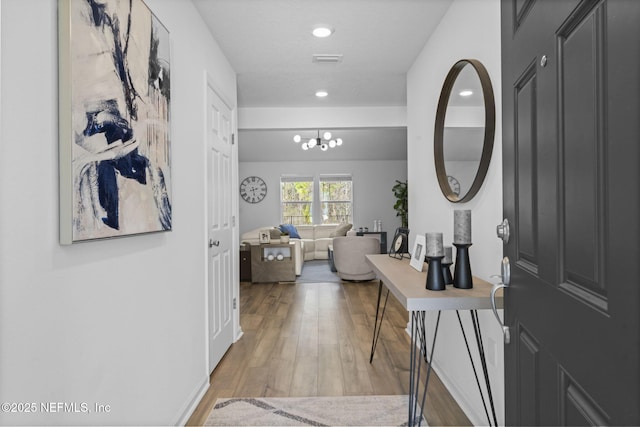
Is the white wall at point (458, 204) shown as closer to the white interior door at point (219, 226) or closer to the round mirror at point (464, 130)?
the round mirror at point (464, 130)

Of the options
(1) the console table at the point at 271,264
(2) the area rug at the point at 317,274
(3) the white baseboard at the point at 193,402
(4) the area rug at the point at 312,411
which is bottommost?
(4) the area rug at the point at 312,411

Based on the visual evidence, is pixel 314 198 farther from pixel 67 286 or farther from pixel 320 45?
pixel 67 286

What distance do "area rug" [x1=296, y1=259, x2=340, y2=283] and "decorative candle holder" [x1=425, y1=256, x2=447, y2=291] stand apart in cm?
488

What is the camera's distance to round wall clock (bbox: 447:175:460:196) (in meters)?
2.61

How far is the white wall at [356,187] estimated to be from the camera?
1032 centimetres

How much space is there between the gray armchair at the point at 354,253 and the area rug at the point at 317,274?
33 centimetres

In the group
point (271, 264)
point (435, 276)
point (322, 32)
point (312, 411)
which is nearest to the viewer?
point (435, 276)

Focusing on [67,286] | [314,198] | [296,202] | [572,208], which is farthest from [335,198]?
[572,208]

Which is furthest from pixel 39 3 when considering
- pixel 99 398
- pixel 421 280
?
pixel 421 280

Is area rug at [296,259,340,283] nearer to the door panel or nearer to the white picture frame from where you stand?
the white picture frame

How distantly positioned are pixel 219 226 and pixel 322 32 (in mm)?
1615

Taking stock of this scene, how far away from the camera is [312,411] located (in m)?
2.45

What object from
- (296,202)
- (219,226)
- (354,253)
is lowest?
(354,253)

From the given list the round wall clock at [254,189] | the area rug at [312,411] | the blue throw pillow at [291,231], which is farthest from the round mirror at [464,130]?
the round wall clock at [254,189]
